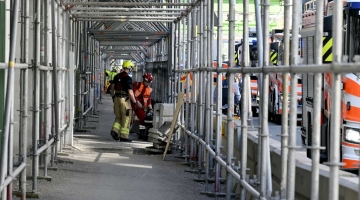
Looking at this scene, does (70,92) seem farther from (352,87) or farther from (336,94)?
(336,94)

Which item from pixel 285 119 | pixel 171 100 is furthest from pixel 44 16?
pixel 171 100

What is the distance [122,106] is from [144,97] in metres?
1.78

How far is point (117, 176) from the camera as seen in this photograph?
45.1ft

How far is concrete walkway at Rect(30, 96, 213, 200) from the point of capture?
463 inches

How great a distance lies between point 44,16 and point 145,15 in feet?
23.1

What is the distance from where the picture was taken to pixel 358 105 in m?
12.2

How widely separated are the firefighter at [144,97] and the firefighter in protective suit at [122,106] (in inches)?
36.0

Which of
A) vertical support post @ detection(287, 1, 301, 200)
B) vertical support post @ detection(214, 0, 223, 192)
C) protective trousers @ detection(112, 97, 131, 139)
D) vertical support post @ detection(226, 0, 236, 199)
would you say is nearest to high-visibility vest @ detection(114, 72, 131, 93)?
protective trousers @ detection(112, 97, 131, 139)

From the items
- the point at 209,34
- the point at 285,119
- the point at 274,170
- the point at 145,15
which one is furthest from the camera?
the point at 145,15

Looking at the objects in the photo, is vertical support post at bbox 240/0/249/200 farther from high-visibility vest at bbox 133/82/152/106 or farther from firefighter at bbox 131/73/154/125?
high-visibility vest at bbox 133/82/152/106

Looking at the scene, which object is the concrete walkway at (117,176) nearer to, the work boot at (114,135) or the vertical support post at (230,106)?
the work boot at (114,135)

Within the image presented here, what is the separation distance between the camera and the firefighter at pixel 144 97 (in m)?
A: 21.4

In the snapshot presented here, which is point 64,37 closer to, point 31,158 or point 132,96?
point 132,96

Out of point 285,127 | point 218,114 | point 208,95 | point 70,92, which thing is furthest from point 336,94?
point 70,92
